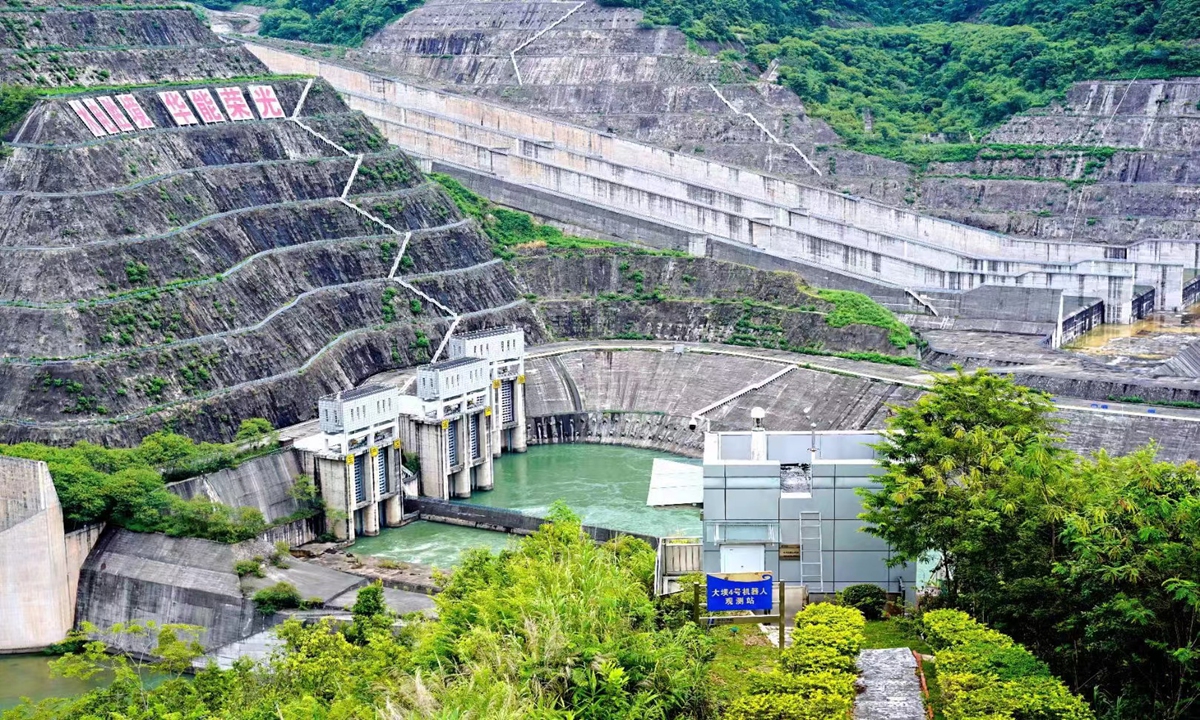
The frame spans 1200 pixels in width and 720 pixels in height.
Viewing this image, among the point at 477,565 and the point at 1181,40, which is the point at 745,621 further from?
the point at 1181,40

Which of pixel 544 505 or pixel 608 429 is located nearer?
pixel 544 505

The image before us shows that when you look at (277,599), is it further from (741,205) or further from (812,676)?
(741,205)

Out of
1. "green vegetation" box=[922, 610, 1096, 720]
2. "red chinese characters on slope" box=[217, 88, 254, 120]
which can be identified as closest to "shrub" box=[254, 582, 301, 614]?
"green vegetation" box=[922, 610, 1096, 720]

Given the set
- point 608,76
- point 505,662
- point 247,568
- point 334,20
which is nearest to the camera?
point 505,662

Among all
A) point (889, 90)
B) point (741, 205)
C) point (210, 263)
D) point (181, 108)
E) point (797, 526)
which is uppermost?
point (889, 90)

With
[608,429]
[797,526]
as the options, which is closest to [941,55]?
[608,429]

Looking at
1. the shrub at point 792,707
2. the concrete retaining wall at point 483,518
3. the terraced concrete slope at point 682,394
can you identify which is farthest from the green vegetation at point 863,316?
the shrub at point 792,707

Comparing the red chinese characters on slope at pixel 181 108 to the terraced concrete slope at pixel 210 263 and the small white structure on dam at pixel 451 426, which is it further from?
the small white structure on dam at pixel 451 426
